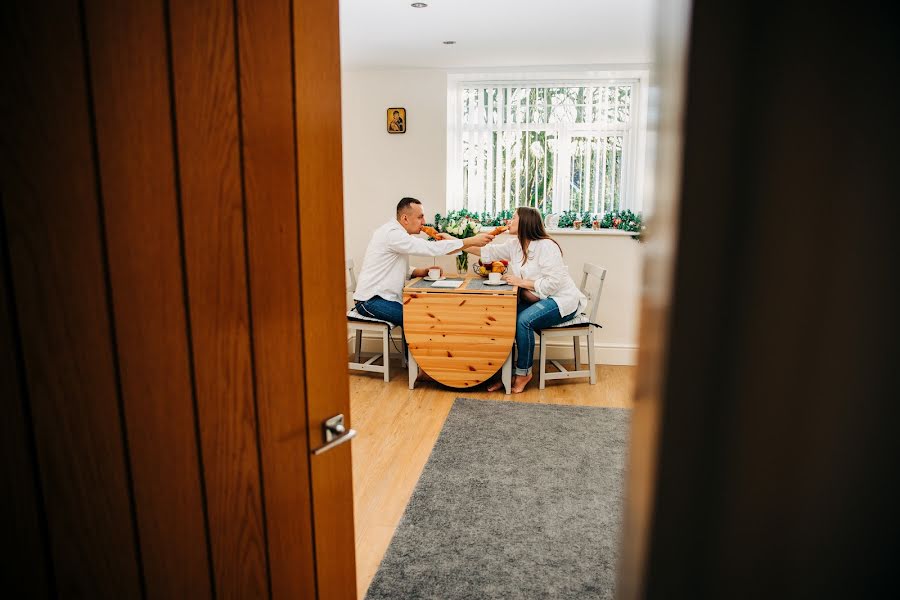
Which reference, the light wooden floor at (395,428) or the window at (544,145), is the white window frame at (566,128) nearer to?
the window at (544,145)

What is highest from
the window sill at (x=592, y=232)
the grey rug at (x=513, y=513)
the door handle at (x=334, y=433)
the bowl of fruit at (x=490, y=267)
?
the window sill at (x=592, y=232)

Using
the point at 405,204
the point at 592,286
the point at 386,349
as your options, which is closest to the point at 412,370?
the point at 386,349

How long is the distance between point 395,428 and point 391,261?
4.59 ft

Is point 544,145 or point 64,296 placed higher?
point 544,145

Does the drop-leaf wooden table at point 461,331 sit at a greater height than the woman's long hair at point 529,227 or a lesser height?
lesser

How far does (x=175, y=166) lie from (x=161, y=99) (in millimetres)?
97

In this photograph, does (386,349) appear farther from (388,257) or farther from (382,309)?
(388,257)

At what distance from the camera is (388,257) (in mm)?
4422

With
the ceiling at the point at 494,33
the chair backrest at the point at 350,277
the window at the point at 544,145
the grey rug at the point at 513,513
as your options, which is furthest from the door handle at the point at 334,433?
the window at the point at 544,145

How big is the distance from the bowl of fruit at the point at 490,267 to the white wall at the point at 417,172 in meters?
0.41

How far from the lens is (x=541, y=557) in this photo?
2.25m

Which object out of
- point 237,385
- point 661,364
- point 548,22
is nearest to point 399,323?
point 548,22

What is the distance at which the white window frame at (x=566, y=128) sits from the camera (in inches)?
186

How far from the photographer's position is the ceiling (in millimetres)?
3365
